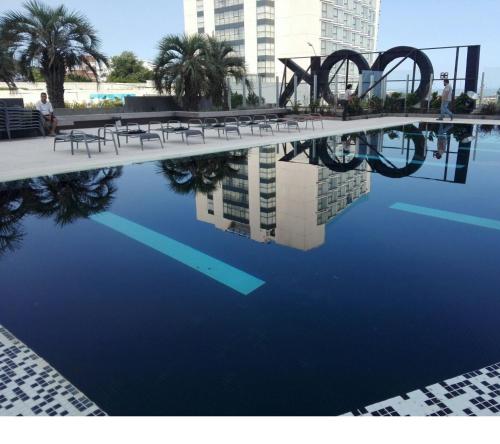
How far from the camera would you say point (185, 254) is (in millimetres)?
4688

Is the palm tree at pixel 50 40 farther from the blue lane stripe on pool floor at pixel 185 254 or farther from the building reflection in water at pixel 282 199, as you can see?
the blue lane stripe on pool floor at pixel 185 254

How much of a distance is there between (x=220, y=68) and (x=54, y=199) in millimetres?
14299

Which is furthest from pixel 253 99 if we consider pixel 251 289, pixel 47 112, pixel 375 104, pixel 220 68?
pixel 251 289

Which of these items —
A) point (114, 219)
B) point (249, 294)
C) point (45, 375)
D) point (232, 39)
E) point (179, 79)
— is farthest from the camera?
point (232, 39)

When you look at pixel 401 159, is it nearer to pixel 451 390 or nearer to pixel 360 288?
pixel 360 288

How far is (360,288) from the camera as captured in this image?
148 inches

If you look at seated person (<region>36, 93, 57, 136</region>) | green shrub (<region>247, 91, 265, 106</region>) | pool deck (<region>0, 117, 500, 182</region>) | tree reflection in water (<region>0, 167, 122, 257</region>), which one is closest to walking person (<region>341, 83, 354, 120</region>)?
green shrub (<region>247, 91, 265, 106</region>)

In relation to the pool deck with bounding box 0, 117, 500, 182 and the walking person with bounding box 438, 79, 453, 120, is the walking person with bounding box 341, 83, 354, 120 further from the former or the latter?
the pool deck with bounding box 0, 117, 500, 182

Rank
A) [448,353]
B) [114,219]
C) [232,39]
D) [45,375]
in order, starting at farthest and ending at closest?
[232,39] < [114,219] < [448,353] < [45,375]

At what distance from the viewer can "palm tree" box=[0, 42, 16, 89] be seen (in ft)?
46.5

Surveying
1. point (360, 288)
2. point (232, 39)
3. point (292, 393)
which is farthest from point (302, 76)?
point (232, 39)

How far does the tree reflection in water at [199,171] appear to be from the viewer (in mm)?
7680

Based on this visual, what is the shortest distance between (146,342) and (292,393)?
1088 mm

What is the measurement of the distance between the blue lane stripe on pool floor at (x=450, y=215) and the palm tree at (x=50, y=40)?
14779 mm
